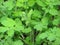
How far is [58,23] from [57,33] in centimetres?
23

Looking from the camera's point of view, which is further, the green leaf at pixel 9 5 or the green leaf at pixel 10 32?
the green leaf at pixel 9 5

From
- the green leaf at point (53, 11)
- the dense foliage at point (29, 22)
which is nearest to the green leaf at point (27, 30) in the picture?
the dense foliage at point (29, 22)

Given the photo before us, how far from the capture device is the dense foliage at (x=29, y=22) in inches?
80.0

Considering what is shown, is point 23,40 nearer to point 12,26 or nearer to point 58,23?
point 12,26

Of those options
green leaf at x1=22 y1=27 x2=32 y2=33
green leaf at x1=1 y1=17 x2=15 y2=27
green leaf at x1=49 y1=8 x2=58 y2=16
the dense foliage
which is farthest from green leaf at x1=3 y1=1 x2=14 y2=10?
green leaf at x1=49 y1=8 x2=58 y2=16

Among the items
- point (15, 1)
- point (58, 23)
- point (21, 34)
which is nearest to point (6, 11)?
point (15, 1)

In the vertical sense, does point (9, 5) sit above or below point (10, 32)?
above

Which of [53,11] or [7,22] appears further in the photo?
[53,11]

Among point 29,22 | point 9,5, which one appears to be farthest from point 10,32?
point 9,5

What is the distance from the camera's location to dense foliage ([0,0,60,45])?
2033mm

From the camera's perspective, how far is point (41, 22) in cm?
219

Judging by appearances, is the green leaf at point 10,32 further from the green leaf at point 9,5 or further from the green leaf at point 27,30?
the green leaf at point 9,5

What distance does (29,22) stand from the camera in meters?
2.20

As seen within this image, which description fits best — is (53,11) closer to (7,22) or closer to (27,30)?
(27,30)
